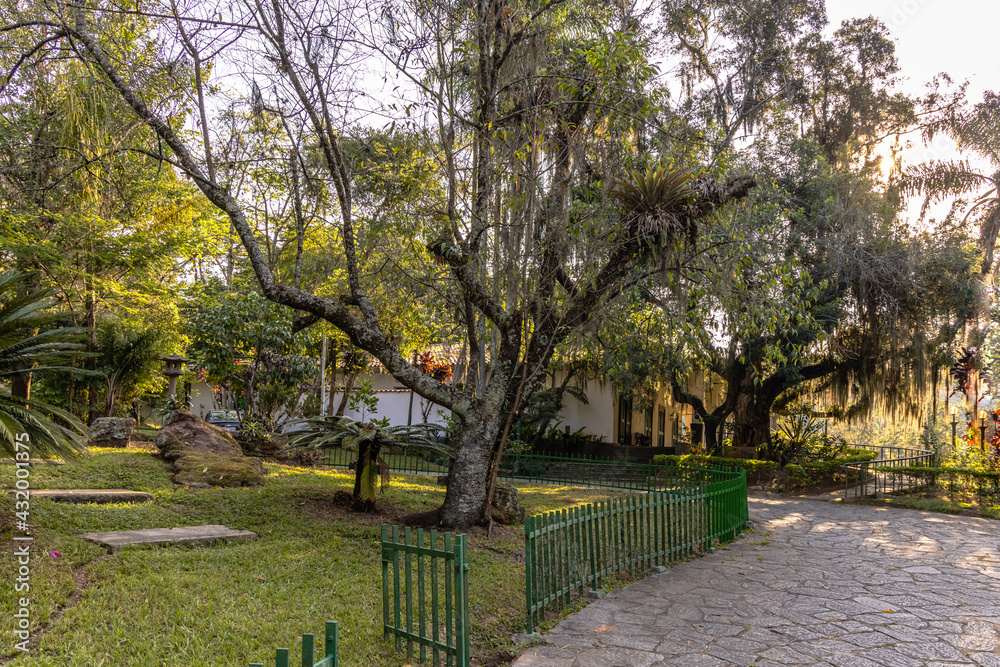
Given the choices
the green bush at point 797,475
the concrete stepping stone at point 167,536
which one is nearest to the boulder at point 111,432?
the concrete stepping stone at point 167,536

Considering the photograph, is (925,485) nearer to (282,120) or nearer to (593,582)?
(593,582)

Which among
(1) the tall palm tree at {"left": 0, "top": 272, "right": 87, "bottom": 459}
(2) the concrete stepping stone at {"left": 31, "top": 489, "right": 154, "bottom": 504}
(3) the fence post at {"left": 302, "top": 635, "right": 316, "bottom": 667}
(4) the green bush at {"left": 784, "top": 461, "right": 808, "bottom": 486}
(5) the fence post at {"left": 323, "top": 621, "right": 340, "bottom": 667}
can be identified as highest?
(1) the tall palm tree at {"left": 0, "top": 272, "right": 87, "bottom": 459}

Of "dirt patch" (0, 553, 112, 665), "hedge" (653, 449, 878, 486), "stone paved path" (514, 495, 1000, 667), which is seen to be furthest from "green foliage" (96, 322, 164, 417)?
"hedge" (653, 449, 878, 486)

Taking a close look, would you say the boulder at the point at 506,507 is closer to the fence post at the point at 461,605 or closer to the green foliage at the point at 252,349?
the fence post at the point at 461,605

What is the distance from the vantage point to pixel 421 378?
9.27 metres

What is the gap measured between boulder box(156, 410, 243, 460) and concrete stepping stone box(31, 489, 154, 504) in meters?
2.93

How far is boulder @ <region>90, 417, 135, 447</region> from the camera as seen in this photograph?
14375mm

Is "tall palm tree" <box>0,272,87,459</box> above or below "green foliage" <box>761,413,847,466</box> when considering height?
above

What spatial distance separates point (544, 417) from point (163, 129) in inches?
729

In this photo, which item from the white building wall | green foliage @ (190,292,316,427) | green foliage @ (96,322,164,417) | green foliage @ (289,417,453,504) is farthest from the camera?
the white building wall

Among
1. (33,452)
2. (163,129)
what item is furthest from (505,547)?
(163,129)

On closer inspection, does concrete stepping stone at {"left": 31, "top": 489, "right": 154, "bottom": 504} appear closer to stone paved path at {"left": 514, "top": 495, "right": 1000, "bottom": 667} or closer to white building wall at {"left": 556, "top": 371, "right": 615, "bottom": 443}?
stone paved path at {"left": 514, "top": 495, "right": 1000, "bottom": 667}

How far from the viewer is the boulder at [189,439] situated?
13.1 m

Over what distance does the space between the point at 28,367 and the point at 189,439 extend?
668 centimetres
